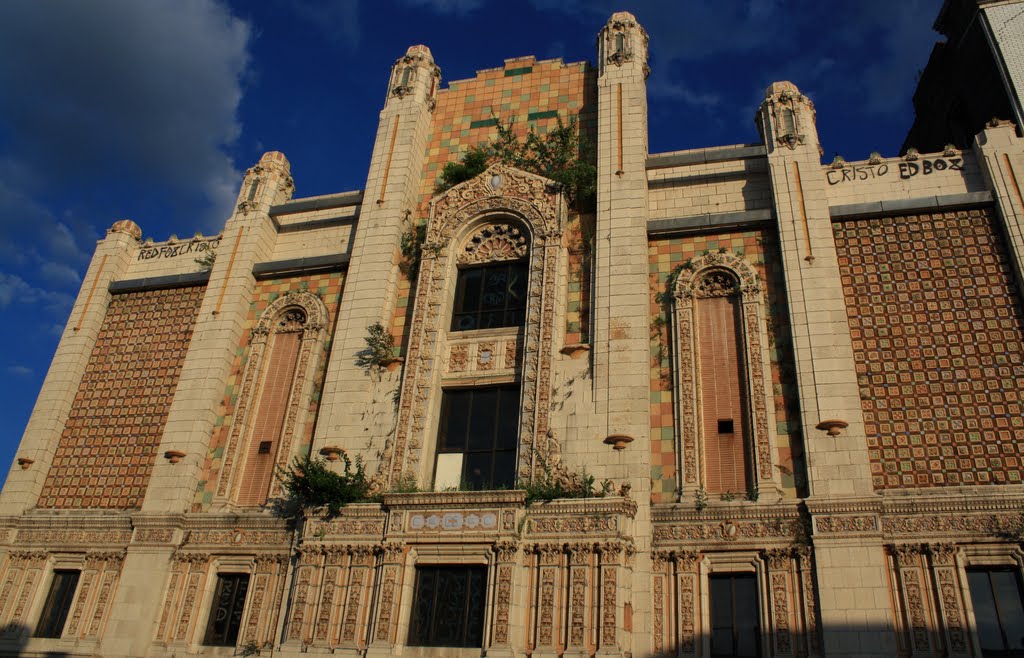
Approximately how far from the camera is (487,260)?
21750 mm

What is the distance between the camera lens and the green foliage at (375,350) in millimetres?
20250

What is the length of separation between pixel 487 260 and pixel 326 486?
7.44 meters

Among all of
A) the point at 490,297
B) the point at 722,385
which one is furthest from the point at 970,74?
the point at 490,297

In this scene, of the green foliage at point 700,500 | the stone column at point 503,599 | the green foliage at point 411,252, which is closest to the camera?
the stone column at point 503,599

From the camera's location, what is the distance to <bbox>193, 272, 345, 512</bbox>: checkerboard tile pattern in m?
20.5

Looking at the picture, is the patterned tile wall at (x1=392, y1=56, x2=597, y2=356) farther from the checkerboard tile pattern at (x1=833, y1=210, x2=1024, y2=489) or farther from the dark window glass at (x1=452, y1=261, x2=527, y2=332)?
the checkerboard tile pattern at (x1=833, y1=210, x2=1024, y2=489)

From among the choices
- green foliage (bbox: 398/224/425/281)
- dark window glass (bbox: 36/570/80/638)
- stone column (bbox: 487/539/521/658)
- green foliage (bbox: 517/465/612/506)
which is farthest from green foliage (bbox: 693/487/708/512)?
dark window glass (bbox: 36/570/80/638)

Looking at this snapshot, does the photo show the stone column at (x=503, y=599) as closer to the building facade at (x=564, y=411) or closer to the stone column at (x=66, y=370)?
the building facade at (x=564, y=411)

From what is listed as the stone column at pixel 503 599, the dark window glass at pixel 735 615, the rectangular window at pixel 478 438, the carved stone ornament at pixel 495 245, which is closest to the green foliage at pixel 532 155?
the carved stone ornament at pixel 495 245

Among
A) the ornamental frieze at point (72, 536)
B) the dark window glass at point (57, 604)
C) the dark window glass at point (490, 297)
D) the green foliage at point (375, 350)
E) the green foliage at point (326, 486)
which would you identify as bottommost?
the dark window glass at point (57, 604)

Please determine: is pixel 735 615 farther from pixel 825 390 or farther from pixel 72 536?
pixel 72 536

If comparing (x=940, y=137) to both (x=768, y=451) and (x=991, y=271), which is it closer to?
(x=991, y=271)

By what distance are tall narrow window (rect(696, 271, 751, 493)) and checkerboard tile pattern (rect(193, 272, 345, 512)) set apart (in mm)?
9649

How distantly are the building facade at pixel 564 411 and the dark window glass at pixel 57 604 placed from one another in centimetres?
12
